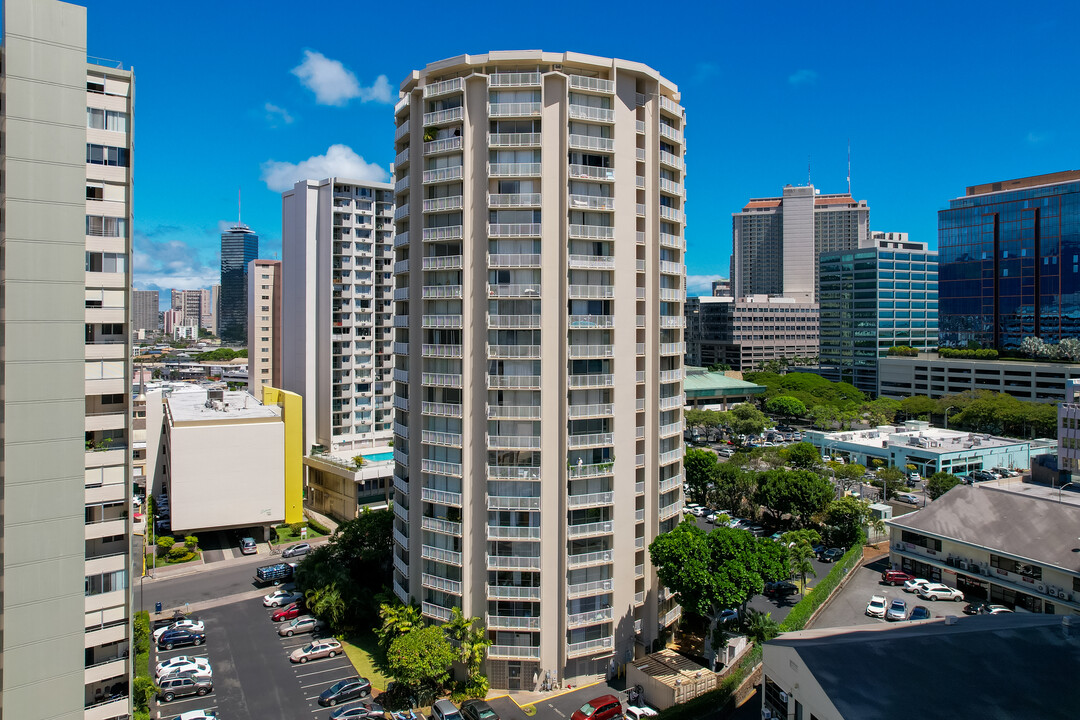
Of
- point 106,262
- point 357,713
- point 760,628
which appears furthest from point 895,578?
point 106,262

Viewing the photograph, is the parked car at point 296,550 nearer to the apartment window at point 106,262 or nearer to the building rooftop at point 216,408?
the building rooftop at point 216,408

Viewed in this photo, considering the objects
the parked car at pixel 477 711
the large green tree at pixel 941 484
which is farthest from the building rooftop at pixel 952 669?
the large green tree at pixel 941 484

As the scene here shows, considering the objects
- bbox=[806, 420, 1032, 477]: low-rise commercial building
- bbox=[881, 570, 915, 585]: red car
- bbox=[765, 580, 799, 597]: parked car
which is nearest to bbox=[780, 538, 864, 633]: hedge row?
bbox=[765, 580, 799, 597]: parked car

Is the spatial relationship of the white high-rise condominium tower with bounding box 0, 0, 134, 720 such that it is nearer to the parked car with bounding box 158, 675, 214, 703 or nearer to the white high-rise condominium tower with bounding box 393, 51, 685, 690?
the parked car with bounding box 158, 675, 214, 703

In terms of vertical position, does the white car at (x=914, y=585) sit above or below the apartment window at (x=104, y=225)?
below

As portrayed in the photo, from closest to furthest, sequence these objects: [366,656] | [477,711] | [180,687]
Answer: [477,711], [180,687], [366,656]

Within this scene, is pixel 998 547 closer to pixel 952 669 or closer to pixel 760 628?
pixel 760 628
